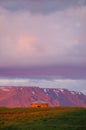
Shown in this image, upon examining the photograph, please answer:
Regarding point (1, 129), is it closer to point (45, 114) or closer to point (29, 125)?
point (29, 125)

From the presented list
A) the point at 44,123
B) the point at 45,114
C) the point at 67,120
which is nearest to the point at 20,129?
the point at 44,123

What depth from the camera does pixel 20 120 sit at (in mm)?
91500

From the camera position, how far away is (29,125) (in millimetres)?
83750

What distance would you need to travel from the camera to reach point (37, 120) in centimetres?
9200

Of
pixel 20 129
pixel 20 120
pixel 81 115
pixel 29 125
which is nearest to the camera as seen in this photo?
pixel 20 129

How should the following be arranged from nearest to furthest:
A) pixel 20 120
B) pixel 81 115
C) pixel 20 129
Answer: pixel 20 129 < pixel 20 120 < pixel 81 115

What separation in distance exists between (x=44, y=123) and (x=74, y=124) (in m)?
6.27

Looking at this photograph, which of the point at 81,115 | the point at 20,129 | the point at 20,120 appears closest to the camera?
the point at 20,129

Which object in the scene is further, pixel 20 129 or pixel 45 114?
pixel 45 114

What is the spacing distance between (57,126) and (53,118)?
1345cm

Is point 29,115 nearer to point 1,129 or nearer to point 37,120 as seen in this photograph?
point 37,120

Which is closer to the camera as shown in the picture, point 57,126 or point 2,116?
point 57,126

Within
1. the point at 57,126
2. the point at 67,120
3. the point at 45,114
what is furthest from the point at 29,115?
the point at 57,126

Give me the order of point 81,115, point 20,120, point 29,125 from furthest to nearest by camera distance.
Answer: point 81,115 → point 20,120 → point 29,125
